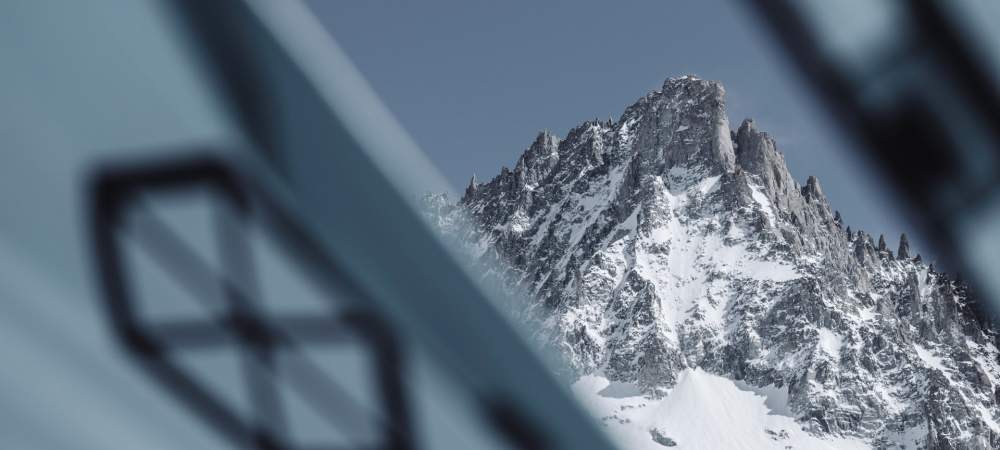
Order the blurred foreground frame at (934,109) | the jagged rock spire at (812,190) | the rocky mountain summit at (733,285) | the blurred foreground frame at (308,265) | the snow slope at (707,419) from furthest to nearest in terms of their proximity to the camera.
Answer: the jagged rock spire at (812,190)
the rocky mountain summit at (733,285)
the snow slope at (707,419)
the blurred foreground frame at (308,265)
the blurred foreground frame at (934,109)

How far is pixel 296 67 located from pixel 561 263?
150 meters

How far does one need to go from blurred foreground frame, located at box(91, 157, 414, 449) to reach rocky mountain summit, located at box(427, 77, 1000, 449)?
361 ft

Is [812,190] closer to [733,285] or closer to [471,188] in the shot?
[733,285]

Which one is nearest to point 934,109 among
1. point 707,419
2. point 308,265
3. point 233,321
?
point 308,265

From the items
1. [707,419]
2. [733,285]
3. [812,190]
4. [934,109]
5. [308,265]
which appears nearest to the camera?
[934,109]

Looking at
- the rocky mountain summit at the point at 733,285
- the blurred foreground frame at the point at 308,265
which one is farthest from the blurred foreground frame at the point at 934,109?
the rocky mountain summit at the point at 733,285

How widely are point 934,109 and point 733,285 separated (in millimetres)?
139380

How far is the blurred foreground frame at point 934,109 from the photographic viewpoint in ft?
4.70

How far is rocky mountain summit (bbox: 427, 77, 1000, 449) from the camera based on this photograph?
120 meters

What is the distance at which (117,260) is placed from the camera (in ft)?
6.59

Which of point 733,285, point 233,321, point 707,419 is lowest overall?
point 233,321

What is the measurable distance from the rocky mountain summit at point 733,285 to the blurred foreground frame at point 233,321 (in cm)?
10998

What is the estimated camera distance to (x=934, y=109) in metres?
1.44

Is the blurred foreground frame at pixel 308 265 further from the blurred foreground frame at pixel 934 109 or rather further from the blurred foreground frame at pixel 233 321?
the blurred foreground frame at pixel 934 109
